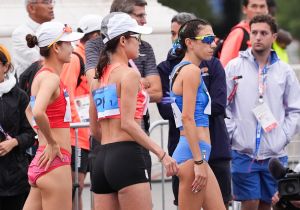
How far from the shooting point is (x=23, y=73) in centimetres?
1263

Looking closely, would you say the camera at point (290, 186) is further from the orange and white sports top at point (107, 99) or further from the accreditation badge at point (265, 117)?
the accreditation badge at point (265, 117)

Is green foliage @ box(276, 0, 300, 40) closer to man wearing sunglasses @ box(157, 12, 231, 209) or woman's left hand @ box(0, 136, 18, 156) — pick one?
man wearing sunglasses @ box(157, 12, 231, 209)

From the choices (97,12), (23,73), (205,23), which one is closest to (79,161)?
(23,73)

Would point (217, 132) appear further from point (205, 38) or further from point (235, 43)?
point (235, 43)

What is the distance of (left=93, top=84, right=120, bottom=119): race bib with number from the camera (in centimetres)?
1023

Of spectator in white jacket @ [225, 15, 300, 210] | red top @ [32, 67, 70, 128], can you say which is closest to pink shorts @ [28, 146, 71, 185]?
red top @ [32, 67, 70, 128]

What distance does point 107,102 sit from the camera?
1027 cm

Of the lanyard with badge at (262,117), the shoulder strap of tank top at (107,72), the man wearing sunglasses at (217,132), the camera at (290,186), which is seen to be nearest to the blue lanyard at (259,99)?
the lanyard with badge at (262,117)

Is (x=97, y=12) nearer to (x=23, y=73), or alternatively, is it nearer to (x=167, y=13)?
(x=167, y=13)

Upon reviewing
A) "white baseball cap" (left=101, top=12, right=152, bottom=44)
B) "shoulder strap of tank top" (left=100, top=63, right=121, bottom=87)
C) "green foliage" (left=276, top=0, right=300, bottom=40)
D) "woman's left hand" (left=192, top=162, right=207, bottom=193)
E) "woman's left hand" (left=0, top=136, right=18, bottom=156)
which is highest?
"white baseball cap" (left=101, top=12, right=152, bottom=44)

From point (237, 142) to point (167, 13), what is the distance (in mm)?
3865

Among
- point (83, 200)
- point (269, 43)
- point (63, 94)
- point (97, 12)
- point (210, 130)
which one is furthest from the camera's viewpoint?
point (97, 12)

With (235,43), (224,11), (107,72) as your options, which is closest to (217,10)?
(224,11)

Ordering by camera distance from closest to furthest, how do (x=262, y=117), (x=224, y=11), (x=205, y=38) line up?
(x=205, y=38) < (x=262, y=117) < (x=224, y=11)
